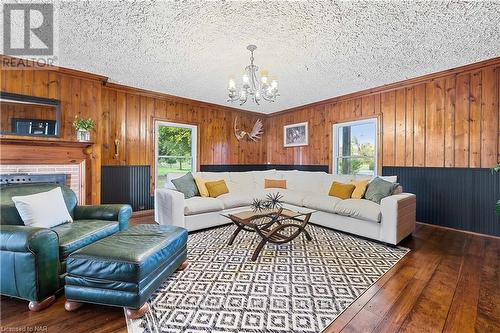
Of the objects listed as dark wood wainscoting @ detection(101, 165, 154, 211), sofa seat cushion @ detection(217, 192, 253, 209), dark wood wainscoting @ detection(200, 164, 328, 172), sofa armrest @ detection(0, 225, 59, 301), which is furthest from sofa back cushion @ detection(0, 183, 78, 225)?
dark wood wainscoting @ detection(200, 164, 328, 172)

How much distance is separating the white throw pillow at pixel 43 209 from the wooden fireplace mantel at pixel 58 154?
1.33 metres

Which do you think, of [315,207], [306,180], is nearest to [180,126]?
[306,180]

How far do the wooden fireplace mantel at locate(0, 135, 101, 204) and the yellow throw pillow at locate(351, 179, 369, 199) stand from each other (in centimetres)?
432

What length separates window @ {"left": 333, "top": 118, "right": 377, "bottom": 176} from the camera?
15.4 ft

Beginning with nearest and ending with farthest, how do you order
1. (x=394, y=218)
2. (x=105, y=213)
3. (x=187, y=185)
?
(x=105, y=213)
(x=394, y=218)
(x=187, y=185)

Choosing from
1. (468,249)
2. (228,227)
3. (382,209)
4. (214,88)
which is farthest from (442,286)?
(214,88)

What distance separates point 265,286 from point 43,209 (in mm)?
2222

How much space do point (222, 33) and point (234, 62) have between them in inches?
29.5

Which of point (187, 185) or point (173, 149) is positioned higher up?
point (173, 149)

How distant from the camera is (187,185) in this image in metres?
3.88

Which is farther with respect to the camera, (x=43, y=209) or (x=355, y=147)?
(x=355, y=147)

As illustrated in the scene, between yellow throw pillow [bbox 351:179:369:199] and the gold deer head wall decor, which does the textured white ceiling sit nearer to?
yellow throw pillow [bbox 351:179:369:199]

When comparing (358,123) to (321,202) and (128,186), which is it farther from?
(128,186)

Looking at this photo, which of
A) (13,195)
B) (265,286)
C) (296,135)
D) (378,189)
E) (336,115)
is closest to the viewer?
(265,286)
